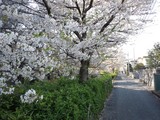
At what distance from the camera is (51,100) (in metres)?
5.70

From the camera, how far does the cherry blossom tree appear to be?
6273mm

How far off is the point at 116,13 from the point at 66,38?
12.6 ft

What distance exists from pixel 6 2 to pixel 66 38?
87.0 inches

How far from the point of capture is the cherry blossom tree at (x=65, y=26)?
627cm

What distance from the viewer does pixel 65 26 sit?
791cm

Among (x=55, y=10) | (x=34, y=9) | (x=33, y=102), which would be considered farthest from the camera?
(x=55, y=10)

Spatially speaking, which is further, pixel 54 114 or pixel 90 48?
pixel 90 48

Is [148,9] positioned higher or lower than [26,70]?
higher

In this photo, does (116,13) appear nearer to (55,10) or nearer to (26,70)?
(55,10)

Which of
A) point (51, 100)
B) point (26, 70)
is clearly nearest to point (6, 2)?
point (26, 70)

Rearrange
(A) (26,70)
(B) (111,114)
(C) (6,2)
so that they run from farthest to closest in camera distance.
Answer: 1. (B) (111,114)
2. (C) (6,2)
3. (A) (26,70)

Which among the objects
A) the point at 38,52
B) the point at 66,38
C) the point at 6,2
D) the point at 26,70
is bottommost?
the point at 26,70

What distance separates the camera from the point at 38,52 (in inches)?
253

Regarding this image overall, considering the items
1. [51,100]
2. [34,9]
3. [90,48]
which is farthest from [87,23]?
[51,100]
